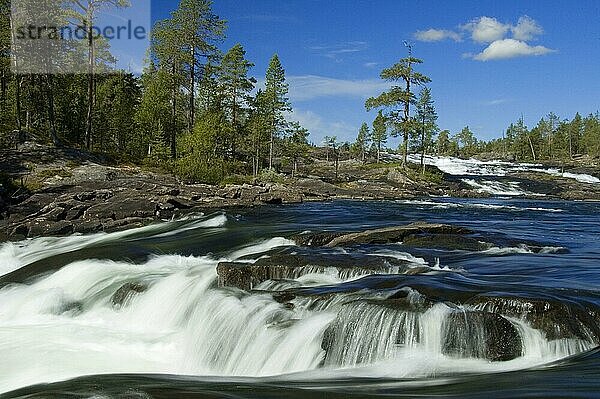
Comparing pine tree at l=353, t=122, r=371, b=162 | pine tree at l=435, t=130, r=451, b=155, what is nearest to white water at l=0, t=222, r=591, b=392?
pine tree at l=353, t=122, r=371, b=162

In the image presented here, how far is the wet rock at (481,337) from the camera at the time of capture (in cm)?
689

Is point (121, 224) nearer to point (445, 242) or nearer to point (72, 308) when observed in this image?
point (72, 308)

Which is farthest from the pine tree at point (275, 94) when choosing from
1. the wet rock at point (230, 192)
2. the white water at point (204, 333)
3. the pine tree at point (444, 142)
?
the pine tree at point (444, 142)

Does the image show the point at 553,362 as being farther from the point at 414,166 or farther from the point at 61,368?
the point at 414,166

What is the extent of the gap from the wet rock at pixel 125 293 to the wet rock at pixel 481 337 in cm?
677

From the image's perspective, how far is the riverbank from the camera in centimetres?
2147

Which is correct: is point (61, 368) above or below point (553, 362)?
below

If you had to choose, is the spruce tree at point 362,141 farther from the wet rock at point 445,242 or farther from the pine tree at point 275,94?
the wet rock at point 445,242

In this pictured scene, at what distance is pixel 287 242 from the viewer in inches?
618

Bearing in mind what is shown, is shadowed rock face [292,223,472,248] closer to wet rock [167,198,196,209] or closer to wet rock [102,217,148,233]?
wet rock [102,217,148,233]

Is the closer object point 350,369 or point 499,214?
point 350,369

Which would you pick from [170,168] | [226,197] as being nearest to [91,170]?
[170,168]

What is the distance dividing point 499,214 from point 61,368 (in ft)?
73.2

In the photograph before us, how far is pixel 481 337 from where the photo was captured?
23.2 ft
